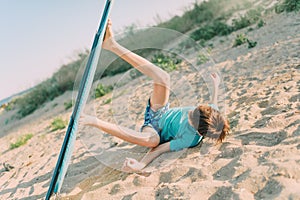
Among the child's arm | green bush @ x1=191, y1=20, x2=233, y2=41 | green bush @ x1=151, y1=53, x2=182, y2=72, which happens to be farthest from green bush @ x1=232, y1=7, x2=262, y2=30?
the child's arm

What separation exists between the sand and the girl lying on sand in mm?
107

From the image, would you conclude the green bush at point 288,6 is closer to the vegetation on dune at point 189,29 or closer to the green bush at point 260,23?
the vegetation on dune at point 189,29

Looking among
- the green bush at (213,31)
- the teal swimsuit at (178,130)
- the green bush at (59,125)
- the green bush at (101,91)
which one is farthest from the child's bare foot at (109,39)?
the green bush at (213,31)

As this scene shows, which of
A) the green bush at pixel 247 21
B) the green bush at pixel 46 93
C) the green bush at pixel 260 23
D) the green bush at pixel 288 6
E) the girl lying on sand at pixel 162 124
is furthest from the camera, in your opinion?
the green bush at pixel 46 93

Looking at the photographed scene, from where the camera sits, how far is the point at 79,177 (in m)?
3.50

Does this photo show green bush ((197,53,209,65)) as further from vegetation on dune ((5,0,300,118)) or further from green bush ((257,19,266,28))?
green bush ((257,19,266,28))

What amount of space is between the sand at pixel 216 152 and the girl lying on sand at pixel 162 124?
107 millimetres

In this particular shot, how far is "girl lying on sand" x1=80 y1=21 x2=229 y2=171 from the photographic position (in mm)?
3234

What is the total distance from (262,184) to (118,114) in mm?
3672

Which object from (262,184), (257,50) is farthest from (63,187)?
(257,50)

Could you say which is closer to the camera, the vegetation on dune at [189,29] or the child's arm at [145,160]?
the child's arm at [145,160]

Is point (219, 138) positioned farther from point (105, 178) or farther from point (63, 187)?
point (63, 187)

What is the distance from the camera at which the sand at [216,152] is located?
240 centimetres

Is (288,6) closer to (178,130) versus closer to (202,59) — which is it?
(202,59)
